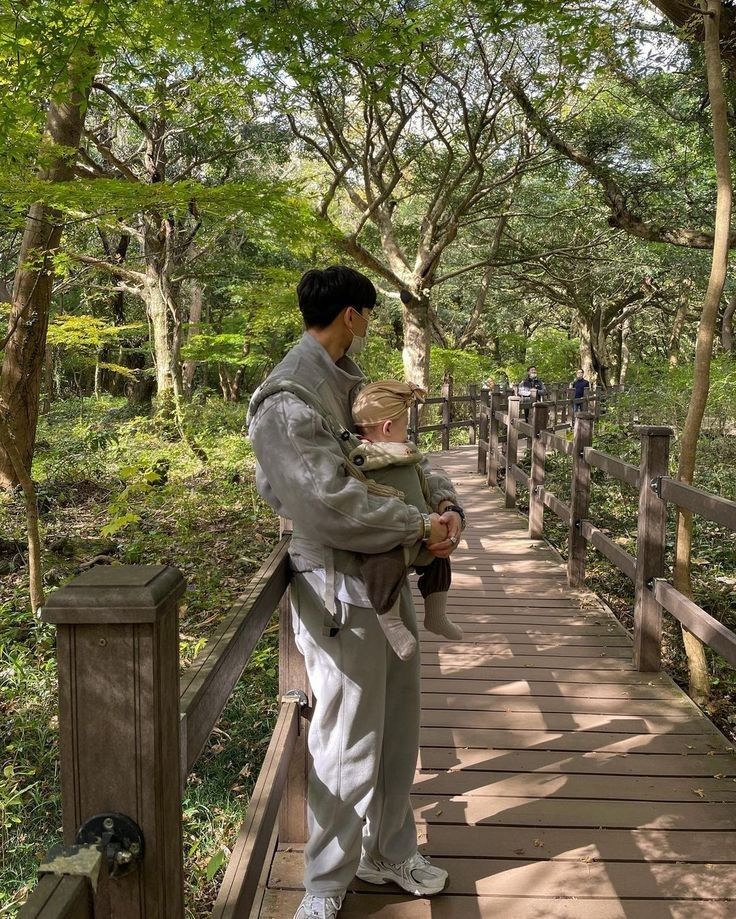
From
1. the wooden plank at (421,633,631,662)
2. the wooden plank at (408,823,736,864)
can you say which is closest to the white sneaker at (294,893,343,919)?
the wooden plank at (408,823,736,864)

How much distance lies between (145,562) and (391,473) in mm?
6713

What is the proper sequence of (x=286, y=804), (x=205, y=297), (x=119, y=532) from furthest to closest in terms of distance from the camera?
Result: (x=205, y=297) → (x=119, y=532) → (x=286, y=804)

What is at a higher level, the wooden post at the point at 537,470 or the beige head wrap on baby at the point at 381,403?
the beige head wrap on baby at the point at 381,403

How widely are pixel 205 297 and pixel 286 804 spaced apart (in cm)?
2230

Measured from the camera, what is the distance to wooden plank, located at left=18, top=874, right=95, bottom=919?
87 centimetres

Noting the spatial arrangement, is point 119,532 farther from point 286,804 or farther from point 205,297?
point 205,297

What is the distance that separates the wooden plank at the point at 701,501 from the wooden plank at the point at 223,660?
6.15 ft

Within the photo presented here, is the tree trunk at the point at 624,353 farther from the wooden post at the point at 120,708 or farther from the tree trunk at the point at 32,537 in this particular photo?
the wooden post at the point at 120,708

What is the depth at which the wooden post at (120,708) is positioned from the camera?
3.43ft

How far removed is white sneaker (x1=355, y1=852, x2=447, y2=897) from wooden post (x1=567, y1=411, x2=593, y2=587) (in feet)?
12.9

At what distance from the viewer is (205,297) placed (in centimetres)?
2367

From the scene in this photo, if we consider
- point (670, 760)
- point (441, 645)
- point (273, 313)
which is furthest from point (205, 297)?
point (670, 760)

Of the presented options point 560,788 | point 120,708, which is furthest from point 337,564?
point 560,788

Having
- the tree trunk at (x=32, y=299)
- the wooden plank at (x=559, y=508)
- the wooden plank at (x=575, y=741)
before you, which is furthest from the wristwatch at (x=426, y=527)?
the tree trunk at (x=32, y=299)
